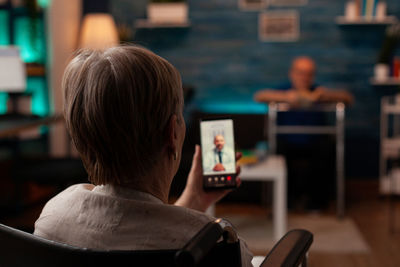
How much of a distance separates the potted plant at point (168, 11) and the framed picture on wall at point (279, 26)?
0.74 metres

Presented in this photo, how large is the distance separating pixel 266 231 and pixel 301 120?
1268 millimetres

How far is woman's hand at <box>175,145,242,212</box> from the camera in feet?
4.90

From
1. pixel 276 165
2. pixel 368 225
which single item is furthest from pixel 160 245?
pixel 368 225

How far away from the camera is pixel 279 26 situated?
5.55m

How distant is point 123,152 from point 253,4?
15.7ft

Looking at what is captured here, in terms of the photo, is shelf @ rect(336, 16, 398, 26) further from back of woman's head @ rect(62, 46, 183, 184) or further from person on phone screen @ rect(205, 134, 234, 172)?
back of woman's head @ rect(62, 46, 183, 184)

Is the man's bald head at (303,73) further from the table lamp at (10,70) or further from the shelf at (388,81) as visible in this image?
A: the table lamp at (10,70)

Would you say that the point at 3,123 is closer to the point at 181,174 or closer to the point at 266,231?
the point at 181,174

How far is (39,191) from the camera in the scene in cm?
493

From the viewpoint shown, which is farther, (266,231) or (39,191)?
(39,191)

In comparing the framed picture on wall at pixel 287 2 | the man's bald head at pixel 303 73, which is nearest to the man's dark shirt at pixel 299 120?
the man's bald head at pixel 303 73

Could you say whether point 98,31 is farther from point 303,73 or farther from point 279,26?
point 303,73

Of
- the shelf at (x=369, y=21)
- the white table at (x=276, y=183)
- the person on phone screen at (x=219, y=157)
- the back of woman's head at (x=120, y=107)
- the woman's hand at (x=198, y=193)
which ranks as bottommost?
the white table at (x=276, y=183)

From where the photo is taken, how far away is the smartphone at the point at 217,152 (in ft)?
4.89
